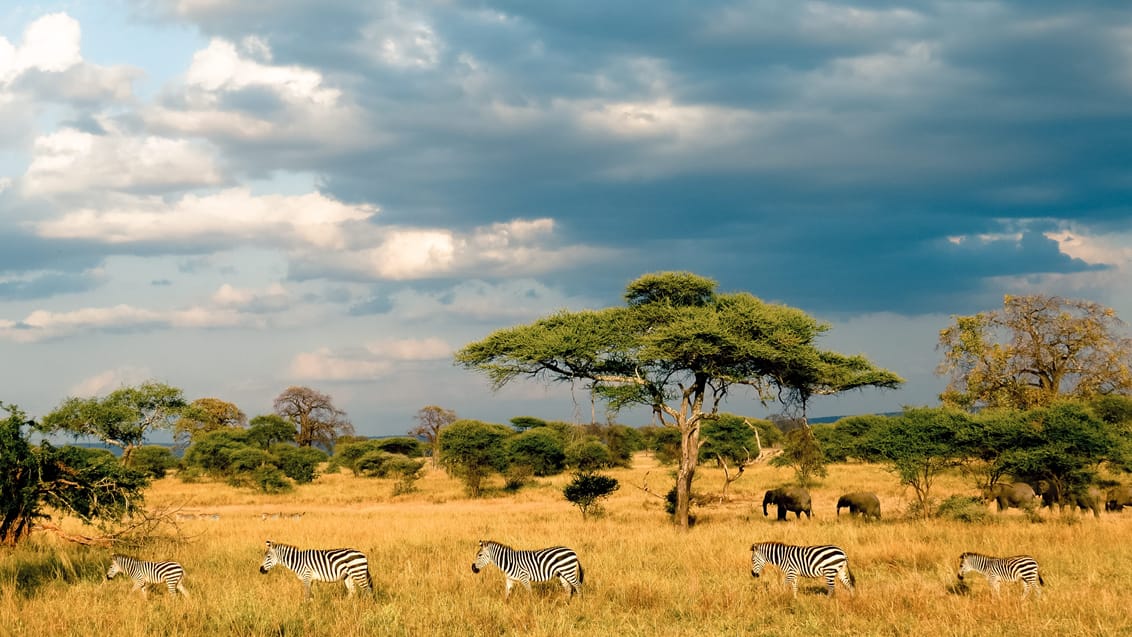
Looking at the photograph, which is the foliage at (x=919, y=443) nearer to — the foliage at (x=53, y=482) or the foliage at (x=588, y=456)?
the foliage at (x=588, y=456)

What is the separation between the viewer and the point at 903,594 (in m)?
12.2

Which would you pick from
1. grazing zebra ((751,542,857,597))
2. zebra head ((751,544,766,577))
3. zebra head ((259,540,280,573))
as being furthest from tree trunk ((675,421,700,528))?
zebra head ((259,540,280,573))

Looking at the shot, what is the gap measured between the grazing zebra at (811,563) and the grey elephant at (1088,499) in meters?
20.5

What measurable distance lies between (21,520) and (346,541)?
24.0ft

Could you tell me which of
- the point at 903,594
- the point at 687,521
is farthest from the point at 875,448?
the point at 903,594

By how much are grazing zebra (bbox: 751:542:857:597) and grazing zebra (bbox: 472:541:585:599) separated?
132 inches

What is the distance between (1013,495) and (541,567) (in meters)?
24.4

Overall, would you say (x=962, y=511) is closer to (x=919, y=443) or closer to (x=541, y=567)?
(x=919, y=443)

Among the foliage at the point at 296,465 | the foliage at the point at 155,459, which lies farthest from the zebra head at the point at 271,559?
the foliage at the point at 155,459

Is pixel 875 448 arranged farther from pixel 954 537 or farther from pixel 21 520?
pixel 21 520

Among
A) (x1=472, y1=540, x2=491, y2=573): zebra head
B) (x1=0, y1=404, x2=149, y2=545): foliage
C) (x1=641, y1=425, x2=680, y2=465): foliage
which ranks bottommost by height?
(x1=641, y1=425, x2=680, y2=465): foliage

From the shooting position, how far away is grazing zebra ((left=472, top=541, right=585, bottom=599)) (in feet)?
40.5

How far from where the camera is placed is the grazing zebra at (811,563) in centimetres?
1263

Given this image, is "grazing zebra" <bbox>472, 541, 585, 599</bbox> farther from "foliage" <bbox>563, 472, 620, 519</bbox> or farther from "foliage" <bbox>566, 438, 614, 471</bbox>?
"foliage" <bbox>566, 438, 614, 471</bbox>
